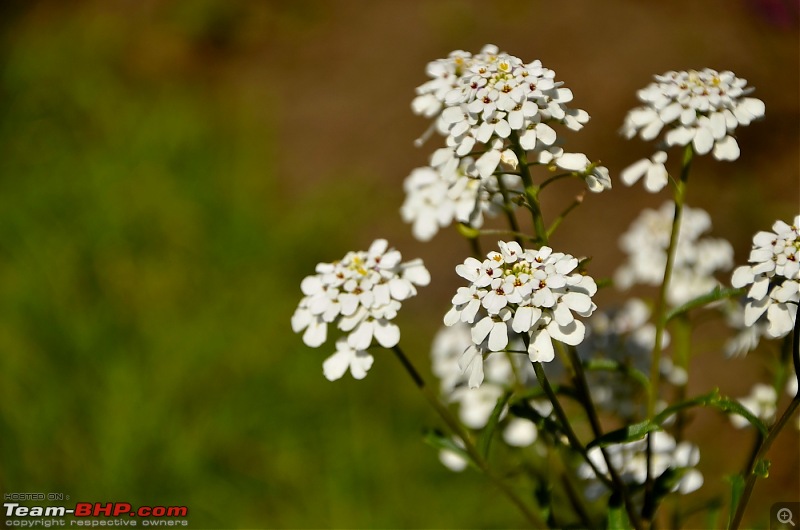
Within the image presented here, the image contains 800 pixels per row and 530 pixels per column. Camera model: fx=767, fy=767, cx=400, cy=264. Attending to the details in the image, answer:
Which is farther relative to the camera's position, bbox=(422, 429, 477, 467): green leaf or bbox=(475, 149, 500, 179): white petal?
bbox=(422, 429, 477, 467): green leaf

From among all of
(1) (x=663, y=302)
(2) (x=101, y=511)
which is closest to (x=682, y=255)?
(1) (x=663, y=302)

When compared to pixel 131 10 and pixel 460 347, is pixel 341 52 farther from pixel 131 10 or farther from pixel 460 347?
pixel 460 347

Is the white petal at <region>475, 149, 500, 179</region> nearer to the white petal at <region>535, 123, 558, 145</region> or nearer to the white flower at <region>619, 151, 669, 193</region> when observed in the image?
the white petal at <region>535, 123, 558, 145</region>

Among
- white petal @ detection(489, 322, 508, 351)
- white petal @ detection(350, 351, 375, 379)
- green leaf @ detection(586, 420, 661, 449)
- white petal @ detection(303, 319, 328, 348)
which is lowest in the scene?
green leaf @ detection(586, 420, 661, 449)

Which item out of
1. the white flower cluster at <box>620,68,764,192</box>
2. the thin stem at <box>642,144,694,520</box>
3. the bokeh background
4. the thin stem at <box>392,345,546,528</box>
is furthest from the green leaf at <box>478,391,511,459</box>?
the bokeh background

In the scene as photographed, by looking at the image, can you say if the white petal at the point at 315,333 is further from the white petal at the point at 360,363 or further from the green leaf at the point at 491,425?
the green leaf at the point at 491,425

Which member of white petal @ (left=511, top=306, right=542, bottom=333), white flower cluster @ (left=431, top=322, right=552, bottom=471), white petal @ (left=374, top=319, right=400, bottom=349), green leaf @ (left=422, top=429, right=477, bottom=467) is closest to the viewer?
white petal @ (left=511, top=306, right=542, bottom=333)
